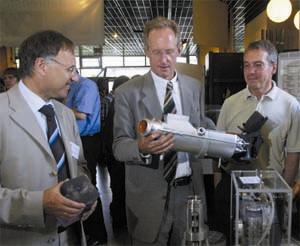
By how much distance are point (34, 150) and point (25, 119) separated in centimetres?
10

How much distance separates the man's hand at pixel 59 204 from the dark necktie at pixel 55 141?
0.63 feet

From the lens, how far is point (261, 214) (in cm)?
99

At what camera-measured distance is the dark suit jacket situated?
1.37 metres

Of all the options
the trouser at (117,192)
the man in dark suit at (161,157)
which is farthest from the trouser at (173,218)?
the trouser at (117,192)

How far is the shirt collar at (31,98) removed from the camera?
3.96 ft

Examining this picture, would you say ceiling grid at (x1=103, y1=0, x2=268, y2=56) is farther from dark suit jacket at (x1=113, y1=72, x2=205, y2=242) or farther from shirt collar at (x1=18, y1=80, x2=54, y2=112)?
shirt collar at (x1=18, y1=80, x2=54, y2=112)

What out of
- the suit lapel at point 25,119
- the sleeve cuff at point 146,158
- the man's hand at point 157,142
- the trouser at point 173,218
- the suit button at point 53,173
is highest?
the suit lapel at point 25,119

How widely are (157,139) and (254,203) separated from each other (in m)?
0.31

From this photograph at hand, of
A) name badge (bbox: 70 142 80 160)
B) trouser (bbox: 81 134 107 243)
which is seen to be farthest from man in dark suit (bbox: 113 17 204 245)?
trouser (bbox: 81 134 107 243)

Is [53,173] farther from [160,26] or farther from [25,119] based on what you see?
[160,26]

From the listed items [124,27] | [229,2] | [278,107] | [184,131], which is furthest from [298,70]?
[124,27]

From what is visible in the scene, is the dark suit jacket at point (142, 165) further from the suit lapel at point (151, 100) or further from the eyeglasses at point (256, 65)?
the eyeglasses at point (256, 65)

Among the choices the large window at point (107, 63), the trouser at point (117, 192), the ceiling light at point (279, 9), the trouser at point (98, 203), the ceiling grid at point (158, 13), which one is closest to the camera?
the trouser at point (98, 203)

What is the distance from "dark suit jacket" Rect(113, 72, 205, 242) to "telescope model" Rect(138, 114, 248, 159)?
0.26 m
